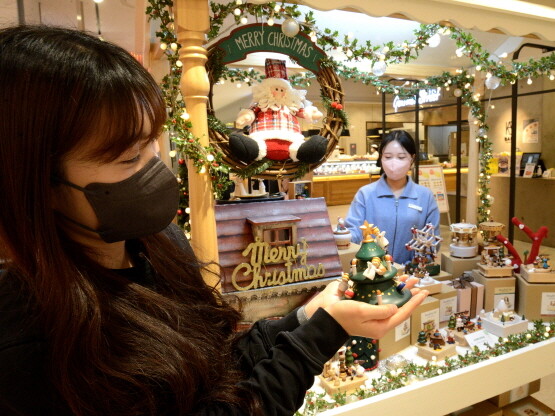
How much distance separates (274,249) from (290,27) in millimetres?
972

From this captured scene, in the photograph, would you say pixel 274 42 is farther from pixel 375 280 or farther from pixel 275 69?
pixel 375 280

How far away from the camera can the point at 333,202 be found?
6.29 metres

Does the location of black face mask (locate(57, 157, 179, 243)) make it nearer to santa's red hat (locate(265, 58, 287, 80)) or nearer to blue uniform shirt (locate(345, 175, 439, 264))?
santa's red hat (locate(265, 58, 287, 80))

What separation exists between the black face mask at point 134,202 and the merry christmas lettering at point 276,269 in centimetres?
98

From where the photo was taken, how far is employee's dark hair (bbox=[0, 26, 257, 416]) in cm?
70

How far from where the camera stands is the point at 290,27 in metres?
1.75

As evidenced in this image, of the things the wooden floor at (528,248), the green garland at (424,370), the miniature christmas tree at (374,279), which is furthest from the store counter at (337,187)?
the miniature christmas tree at (374,279)

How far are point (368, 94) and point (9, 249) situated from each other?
9.90 m

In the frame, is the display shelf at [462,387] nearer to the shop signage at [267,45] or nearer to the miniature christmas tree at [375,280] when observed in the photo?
the miniature christmas tree at [375,280]

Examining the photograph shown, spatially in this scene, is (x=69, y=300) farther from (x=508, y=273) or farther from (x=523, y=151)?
(x=523, y=151)

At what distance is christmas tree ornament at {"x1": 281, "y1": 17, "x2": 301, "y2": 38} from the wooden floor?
2.82 metres

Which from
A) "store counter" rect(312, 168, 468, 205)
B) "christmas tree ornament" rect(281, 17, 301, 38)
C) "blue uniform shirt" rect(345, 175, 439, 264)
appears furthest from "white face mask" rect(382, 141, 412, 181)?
"store counter" rect(312, 168, 468, 205)

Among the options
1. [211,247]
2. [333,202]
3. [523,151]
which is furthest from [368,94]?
[211,247]

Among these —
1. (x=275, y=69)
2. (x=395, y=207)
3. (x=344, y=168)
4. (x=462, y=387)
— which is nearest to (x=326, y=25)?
(x=395, y=207)
